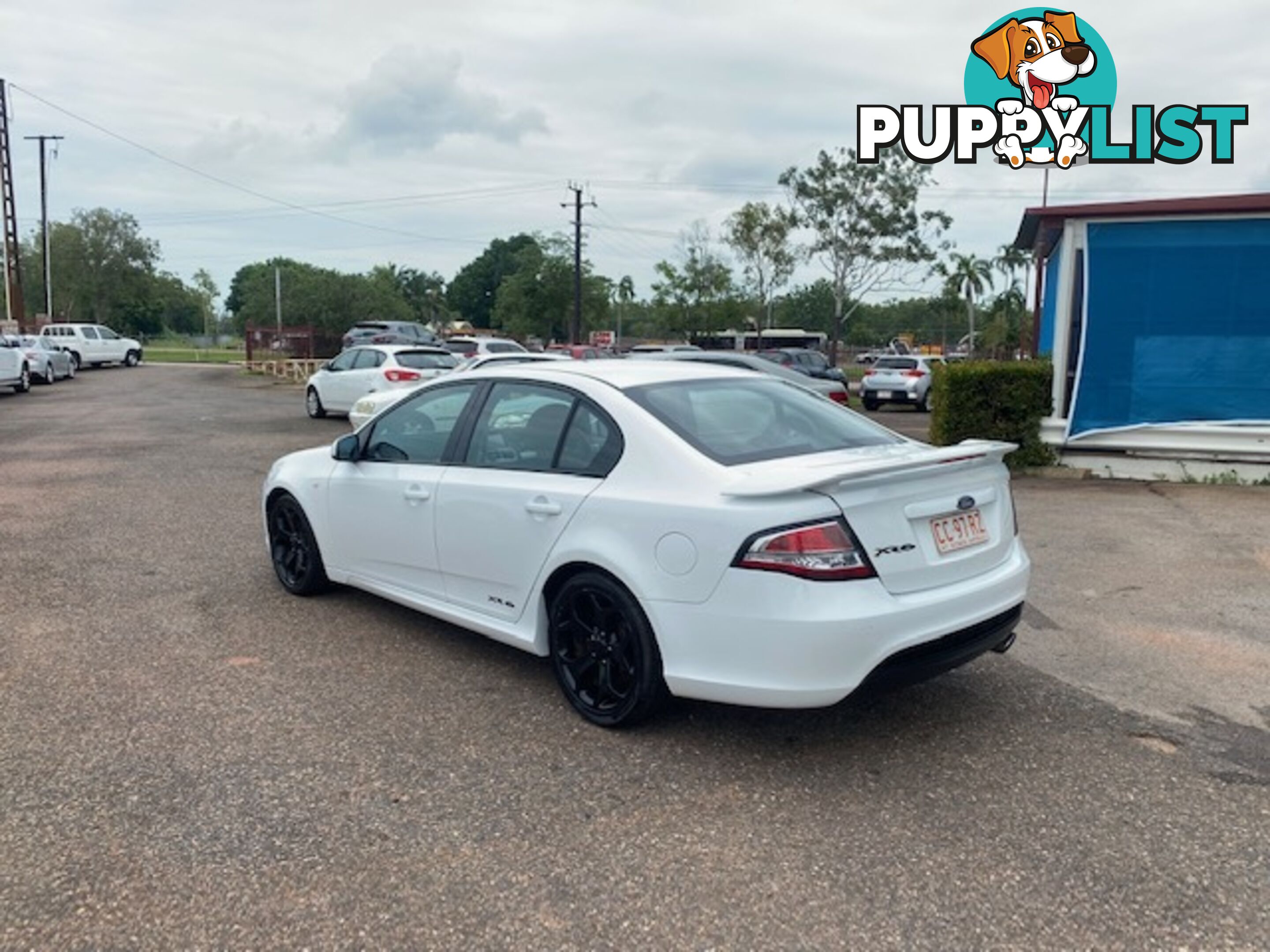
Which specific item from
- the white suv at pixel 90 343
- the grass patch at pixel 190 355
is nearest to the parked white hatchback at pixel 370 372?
the white suv at pixel 90 343

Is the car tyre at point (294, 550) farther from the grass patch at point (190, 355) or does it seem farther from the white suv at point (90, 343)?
the grass patch at point (190, 355)

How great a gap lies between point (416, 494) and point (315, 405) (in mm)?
14746

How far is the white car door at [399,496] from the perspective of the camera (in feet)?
15.9

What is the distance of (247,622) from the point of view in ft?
17.8

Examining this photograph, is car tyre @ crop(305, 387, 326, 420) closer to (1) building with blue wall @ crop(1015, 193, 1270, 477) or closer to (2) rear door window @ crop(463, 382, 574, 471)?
(1) building with blue wall @ crop(1015, 193, 1270, 477)

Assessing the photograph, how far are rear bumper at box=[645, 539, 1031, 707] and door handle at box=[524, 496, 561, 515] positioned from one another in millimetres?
640

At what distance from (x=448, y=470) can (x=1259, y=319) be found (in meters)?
9.55

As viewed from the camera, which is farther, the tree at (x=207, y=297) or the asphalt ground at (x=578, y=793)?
the tree at (x=207, y=297)

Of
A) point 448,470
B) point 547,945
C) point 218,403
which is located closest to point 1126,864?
point 547,945

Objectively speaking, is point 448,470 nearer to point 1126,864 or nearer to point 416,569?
point 416,569

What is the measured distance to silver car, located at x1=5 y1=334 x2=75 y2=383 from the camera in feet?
89.1

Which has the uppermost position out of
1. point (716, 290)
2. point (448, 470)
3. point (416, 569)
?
point (716, 290)

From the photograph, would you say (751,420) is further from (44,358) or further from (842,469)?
(44,358)

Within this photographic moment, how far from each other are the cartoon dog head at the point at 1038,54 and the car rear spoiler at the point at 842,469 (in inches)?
534
